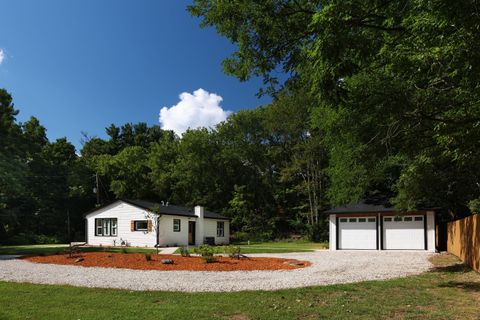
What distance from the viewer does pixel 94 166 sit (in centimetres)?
5009

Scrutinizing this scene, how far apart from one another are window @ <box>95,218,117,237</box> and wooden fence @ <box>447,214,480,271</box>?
2262cm

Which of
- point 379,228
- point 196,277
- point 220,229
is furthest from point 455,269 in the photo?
point 220,229

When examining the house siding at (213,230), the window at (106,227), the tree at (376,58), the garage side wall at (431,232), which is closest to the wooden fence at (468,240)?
the tree at (376,58)

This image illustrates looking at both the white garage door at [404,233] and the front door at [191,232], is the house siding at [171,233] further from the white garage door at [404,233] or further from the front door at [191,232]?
the white garage door at [404,233]

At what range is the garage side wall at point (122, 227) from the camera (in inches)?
1150

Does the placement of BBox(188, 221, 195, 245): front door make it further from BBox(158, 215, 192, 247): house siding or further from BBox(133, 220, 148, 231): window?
BBox(133, 220, 148, 231): window

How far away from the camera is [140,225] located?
29688 mm

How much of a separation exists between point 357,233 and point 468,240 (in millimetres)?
11702

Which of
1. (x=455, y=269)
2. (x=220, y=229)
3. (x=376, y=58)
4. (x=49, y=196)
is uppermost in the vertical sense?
(x=376, y=58)

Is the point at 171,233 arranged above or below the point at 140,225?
below

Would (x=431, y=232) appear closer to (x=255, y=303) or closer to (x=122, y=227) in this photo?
(x=255, y=303)

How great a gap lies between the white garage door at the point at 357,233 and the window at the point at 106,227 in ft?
53.7

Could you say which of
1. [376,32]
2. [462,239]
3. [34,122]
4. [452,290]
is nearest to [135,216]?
[34,122]

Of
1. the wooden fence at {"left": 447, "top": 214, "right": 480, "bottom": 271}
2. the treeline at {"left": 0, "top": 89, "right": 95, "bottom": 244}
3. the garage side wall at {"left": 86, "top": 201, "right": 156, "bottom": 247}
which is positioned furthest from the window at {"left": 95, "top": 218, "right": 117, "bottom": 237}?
the wooden fence at {"left": 447, "top": 214, "right": 480, "bottom": 271}
